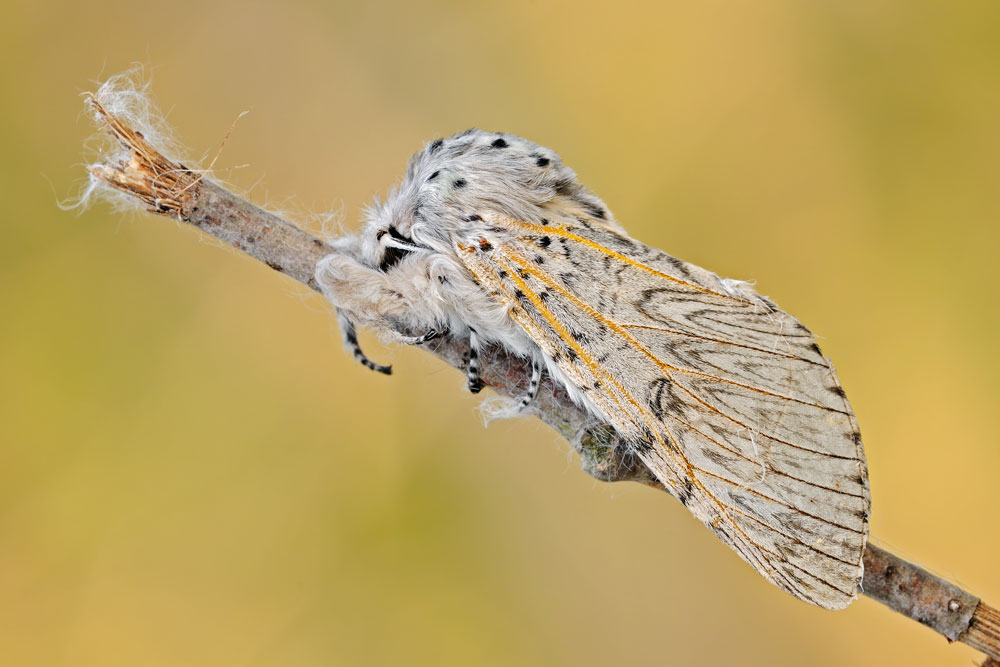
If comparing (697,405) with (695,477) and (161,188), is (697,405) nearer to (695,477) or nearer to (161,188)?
(695,477)

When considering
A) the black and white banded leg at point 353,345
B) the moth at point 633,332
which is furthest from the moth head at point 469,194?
the black and white banded leg at point 353,345

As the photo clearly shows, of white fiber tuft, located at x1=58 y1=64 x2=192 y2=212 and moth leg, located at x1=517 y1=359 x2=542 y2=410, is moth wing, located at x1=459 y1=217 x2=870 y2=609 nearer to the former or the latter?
moth leg, located at x1=517 y1=359 x2=542 y2=410

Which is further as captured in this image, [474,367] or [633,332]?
[474,367]

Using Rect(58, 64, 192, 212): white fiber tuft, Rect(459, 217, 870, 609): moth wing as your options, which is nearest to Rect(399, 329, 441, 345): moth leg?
Rect(459, 217, 870, 609): moth wing

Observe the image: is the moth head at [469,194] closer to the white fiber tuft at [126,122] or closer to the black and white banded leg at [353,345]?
the black and white banded leg at [353,345]

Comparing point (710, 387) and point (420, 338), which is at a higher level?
point (710, 387)

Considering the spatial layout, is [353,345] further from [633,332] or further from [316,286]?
[633,332]

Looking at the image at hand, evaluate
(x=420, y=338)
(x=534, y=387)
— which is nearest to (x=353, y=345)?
(x=420, y=338)
